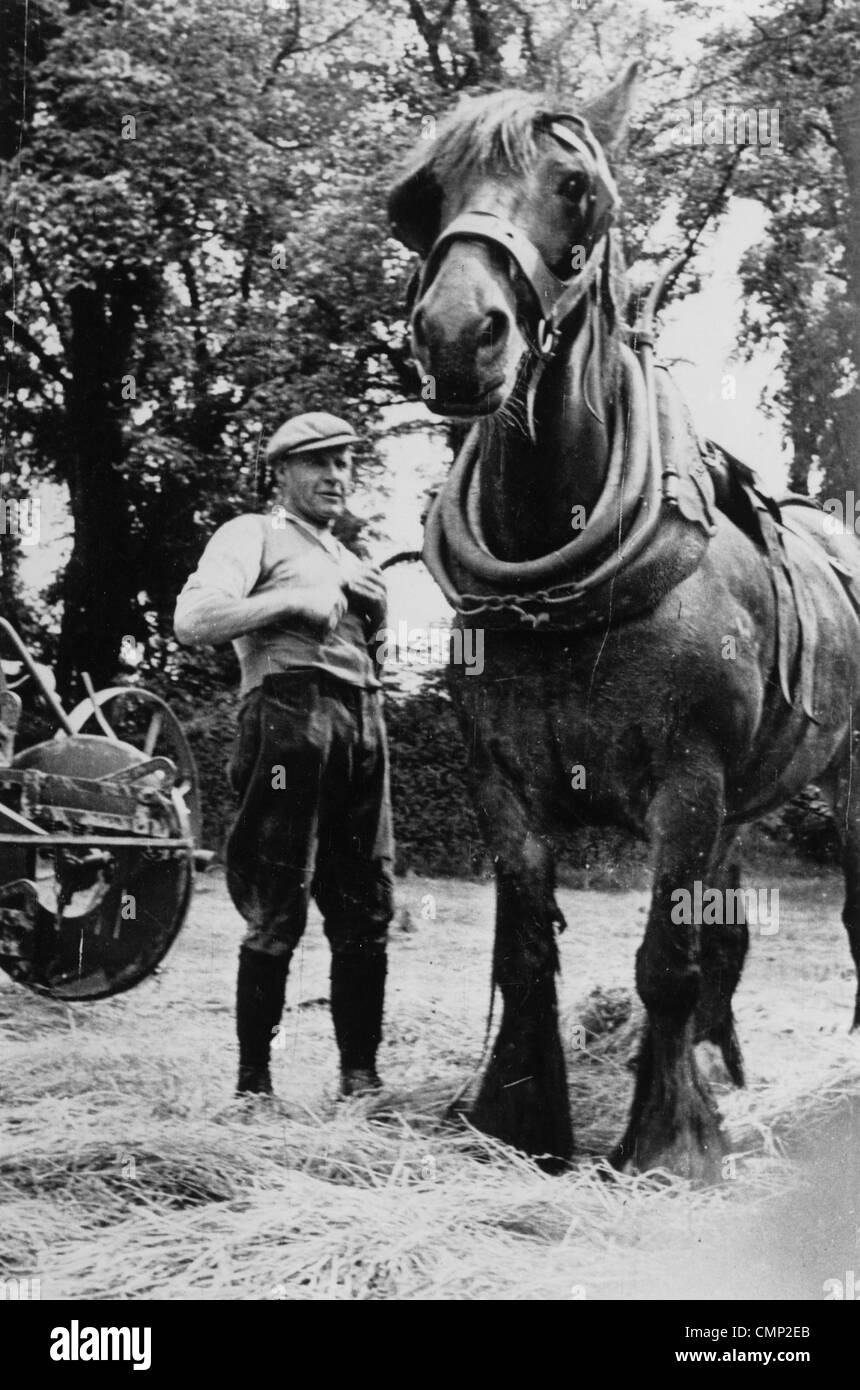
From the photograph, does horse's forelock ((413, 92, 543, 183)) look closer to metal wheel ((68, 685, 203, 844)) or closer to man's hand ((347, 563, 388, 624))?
man's hand ((347, 563, 388, 624))

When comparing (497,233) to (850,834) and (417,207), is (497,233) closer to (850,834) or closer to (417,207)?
(417,207)

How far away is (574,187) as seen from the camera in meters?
3.06

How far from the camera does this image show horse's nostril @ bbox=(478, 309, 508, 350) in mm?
2877

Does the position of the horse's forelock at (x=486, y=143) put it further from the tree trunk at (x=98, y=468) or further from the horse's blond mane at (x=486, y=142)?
the tree trunk at (x=98, y=468)

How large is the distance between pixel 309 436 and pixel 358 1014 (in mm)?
1379

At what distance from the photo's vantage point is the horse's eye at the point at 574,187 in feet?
10.0

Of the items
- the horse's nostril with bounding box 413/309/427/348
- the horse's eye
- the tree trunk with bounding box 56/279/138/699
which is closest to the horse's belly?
the horse's nostril with bounding box 413/309/427/348

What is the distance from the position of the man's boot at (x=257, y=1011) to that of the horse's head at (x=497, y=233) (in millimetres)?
1382

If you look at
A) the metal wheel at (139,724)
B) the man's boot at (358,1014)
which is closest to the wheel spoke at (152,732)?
the metal wheel at (139,724)

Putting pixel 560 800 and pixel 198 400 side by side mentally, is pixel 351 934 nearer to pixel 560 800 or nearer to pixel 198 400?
pixel 560 800

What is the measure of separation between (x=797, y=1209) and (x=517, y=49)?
2.84 meters
